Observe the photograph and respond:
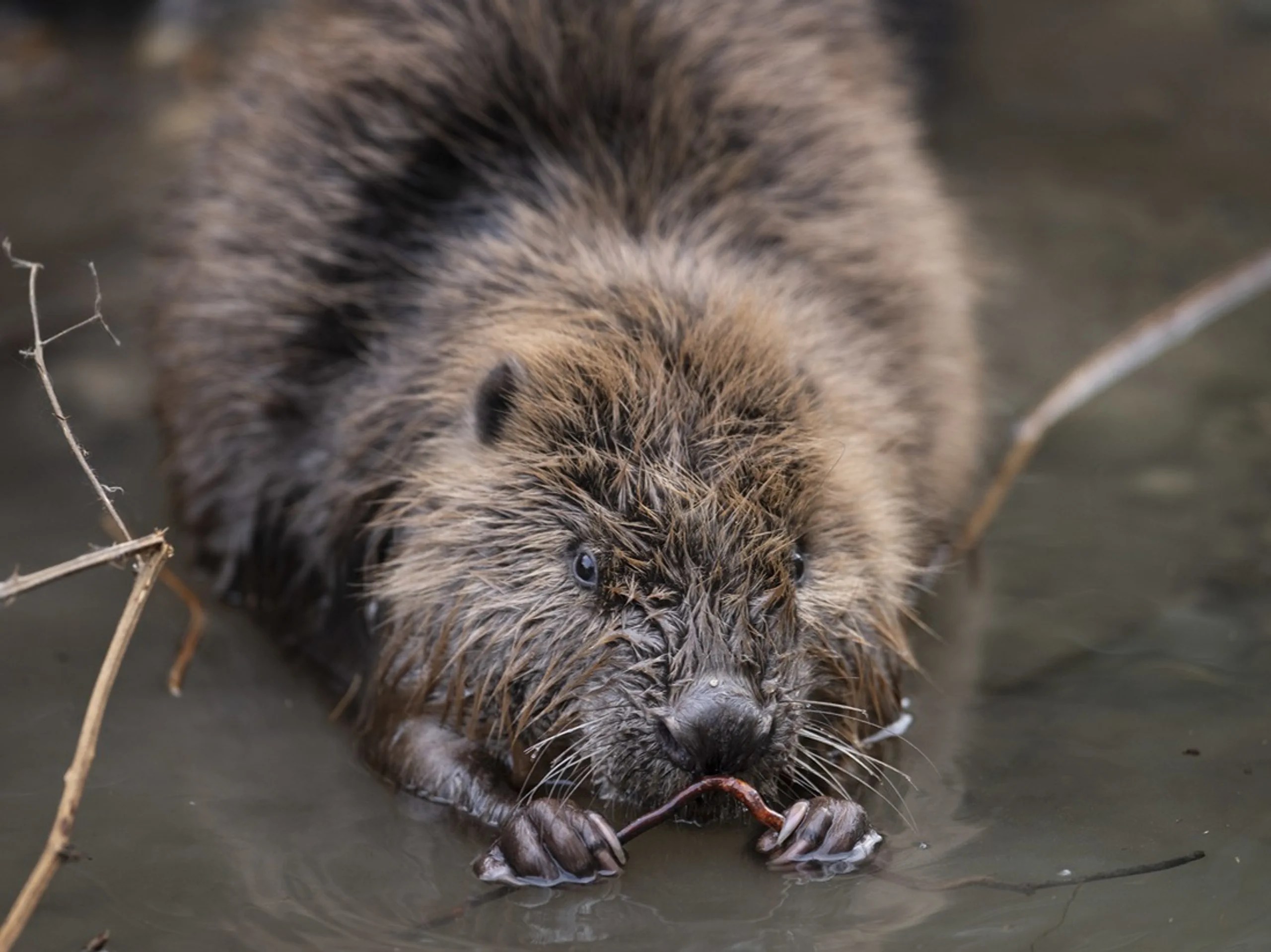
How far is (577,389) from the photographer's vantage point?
2.79 m

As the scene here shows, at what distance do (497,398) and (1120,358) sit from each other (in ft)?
5.88

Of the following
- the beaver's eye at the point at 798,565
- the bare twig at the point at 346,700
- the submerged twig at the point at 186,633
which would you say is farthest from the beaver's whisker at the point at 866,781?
the submerged twig at the point at 186,633

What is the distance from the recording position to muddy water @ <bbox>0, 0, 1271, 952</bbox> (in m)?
2.45

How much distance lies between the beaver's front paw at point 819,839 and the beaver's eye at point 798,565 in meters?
0.35

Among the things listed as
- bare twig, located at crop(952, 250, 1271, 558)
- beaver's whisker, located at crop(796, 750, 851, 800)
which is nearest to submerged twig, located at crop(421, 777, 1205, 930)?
beaver's whisker, located at crop(796, 750, 851, 800)

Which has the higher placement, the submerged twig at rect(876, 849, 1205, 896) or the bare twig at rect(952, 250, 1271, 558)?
the submerged twig at rect(876, 849, 1205, 896)

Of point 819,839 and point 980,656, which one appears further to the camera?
point 980,656

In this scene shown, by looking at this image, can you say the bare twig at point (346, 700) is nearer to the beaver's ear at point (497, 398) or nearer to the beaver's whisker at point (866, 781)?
the beaver's ear at point (497, 398)

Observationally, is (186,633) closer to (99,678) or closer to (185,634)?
(185,634)

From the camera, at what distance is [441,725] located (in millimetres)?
2863

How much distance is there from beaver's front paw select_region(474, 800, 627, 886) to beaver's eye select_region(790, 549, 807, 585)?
1.61ft

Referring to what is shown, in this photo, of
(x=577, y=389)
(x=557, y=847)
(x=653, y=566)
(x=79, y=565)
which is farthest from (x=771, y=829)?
(x=79, y=565)

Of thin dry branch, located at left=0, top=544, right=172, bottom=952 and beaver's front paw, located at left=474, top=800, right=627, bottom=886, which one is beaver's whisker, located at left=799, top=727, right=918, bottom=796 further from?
thin dry branch, located at left=0, top=544, right=172, bottom=952

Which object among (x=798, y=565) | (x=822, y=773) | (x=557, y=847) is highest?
(x=798, y=565)
